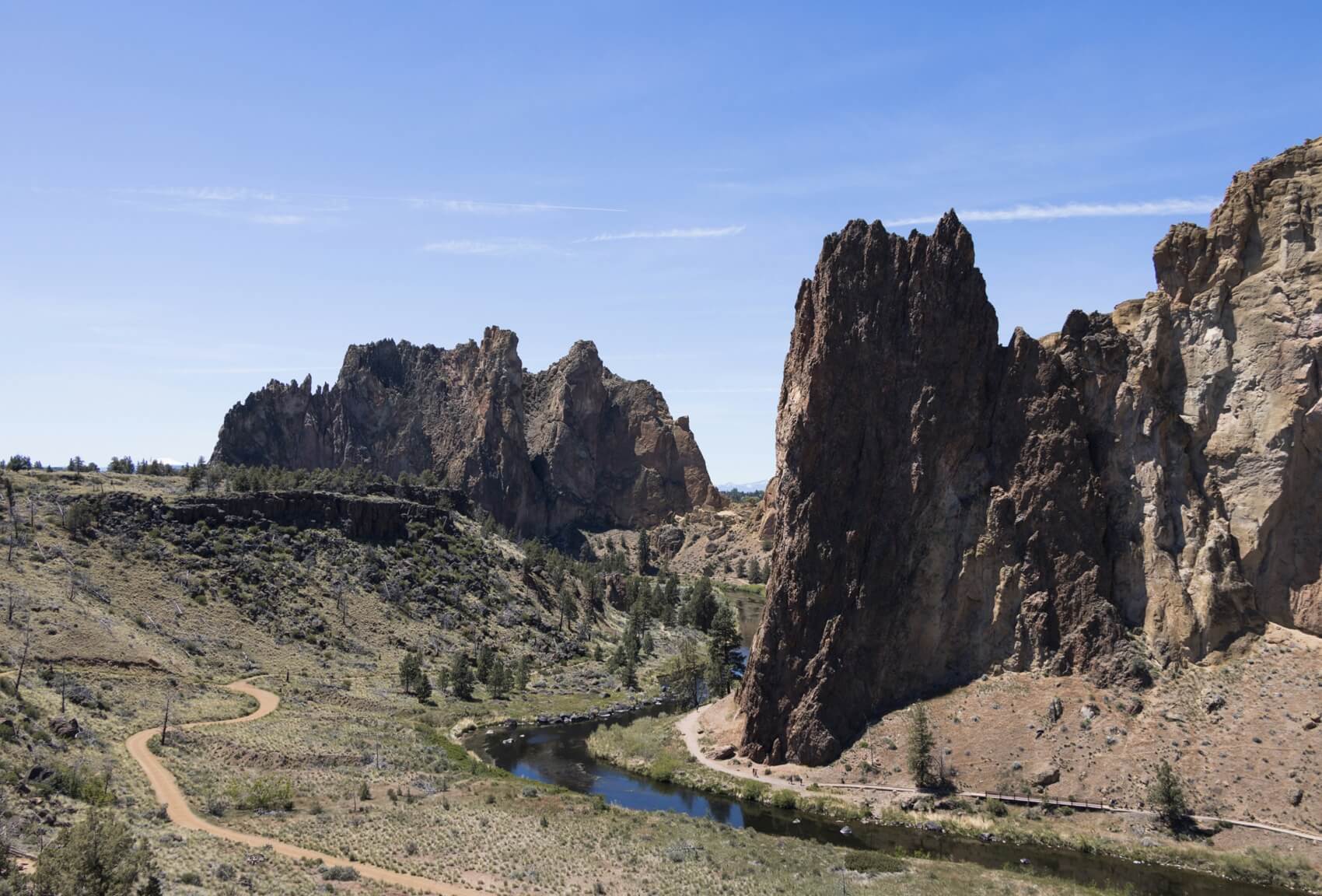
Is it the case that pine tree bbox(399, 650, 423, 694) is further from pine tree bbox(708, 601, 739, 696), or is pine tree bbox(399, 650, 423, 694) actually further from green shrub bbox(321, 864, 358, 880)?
green shrub bbox(321, 864, 358, 880)

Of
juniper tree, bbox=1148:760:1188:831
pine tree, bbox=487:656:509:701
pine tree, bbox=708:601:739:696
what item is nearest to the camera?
juniper tree, bbox=1148:760:1188:831

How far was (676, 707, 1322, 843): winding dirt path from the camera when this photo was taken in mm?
58312

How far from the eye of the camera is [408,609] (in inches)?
5428

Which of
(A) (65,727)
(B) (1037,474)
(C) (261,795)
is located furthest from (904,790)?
(A) (65,727)

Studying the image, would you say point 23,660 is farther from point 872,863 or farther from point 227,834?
point 872,863

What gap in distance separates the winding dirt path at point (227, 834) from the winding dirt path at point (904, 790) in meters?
32.3

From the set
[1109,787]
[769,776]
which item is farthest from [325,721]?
[1109,787]

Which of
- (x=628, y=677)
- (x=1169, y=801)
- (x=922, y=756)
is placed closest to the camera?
(x=1169, y=801)

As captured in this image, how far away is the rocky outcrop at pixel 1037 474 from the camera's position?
69.6 metres

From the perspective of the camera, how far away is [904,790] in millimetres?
70188

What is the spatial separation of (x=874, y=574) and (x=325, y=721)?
52.6 metres

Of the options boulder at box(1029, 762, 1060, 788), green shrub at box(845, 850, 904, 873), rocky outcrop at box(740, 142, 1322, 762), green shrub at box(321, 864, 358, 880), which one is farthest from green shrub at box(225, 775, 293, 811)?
boulder at box(1029, 762, 1060, 788)

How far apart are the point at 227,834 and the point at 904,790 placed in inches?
1810

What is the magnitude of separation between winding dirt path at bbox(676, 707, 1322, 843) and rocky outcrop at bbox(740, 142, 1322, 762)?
10.5 ft
